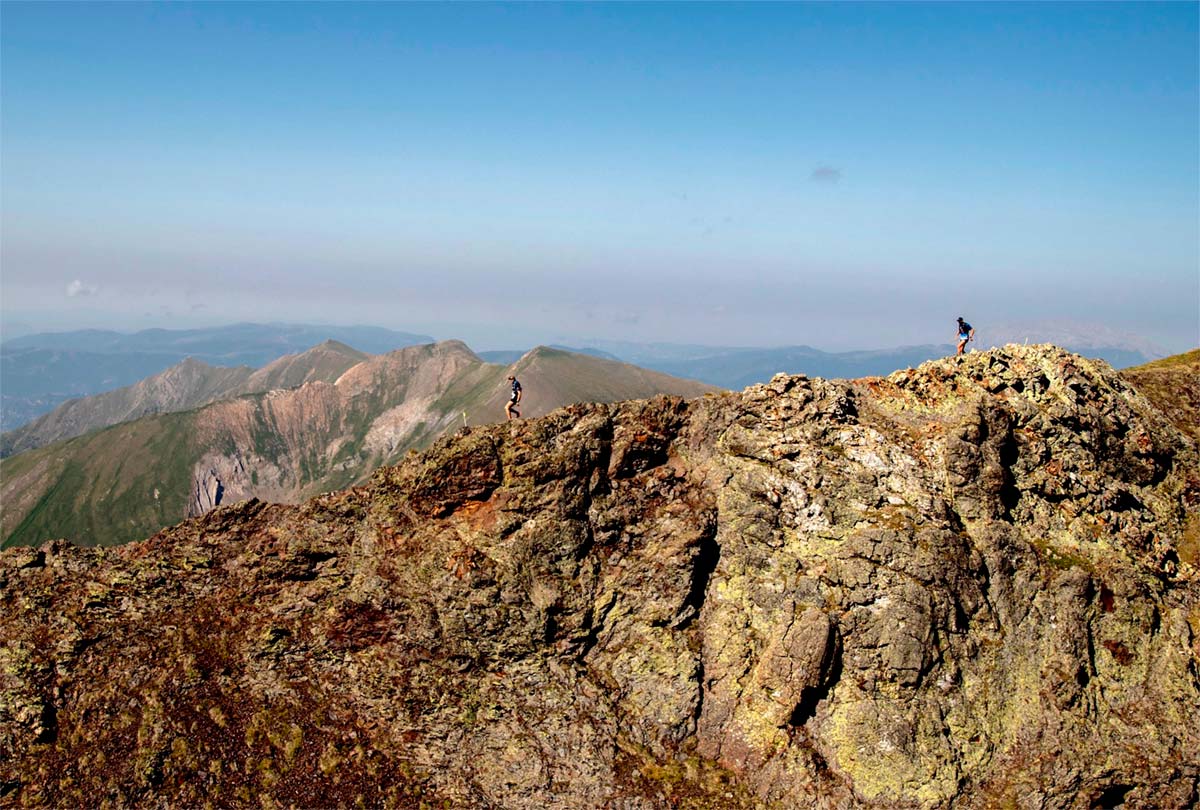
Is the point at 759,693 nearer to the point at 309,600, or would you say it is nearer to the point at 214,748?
the point at 309,600

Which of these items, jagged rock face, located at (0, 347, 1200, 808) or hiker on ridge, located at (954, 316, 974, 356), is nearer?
jagged rock face, located at (0, 347, 1200, 808)

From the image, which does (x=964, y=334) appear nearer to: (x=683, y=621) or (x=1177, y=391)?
(x=1177, y=391)

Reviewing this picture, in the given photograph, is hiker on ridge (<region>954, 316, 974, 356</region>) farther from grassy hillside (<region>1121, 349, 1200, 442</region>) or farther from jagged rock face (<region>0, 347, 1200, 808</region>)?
grassy hillside (<region>1121, 349, 1200, 442</region>)

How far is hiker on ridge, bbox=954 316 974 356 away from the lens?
43.1 m

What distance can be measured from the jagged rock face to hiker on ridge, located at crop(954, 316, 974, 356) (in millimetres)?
2300

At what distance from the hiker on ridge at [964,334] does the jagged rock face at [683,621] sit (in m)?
2.30

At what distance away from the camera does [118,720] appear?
119 feet

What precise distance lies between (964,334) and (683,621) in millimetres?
26854

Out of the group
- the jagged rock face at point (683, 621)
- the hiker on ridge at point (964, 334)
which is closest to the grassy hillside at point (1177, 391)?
the jagged rock face at point (683, 621)

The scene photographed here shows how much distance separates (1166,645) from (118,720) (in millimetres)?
57780

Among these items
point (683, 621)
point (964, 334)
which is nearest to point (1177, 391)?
point (964, 334)

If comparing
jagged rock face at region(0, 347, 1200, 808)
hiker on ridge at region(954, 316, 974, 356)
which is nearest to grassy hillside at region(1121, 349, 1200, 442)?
jagged rock face at region(0, 347, 1200, 808)

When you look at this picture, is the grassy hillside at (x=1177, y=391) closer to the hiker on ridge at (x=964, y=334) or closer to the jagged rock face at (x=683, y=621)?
the jagged rock face at (x=683, y=621)

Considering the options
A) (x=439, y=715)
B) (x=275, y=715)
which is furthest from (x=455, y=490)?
(x=275, y=715)
